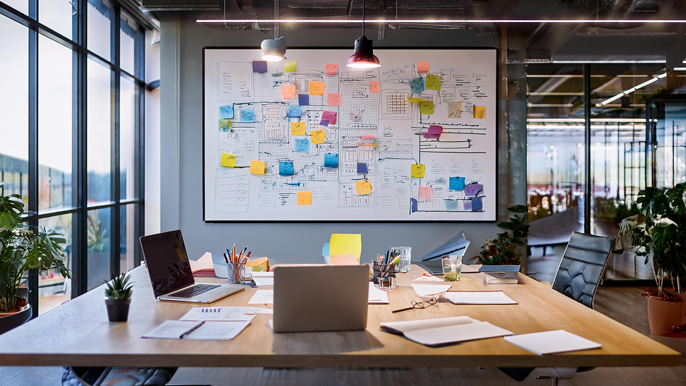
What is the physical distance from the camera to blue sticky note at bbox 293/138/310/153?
486 centimetres

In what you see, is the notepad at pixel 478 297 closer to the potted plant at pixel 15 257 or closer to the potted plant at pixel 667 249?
the potted plant at pixel 667 249

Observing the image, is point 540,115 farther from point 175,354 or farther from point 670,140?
point 175,354

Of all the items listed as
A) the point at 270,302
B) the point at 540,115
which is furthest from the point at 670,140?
the point at 270,302

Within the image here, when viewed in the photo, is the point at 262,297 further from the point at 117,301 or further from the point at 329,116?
the point at 329,116

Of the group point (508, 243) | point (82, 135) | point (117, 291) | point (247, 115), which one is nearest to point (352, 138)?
point (247, 115)

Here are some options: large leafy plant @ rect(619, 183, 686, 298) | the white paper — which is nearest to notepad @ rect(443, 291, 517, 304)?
the white paper

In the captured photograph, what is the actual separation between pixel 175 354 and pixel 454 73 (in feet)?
13.4

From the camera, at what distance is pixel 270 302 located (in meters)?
2.19

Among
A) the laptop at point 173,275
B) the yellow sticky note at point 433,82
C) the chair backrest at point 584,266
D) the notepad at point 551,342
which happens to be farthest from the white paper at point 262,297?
the yellow sticky note at point 433,82

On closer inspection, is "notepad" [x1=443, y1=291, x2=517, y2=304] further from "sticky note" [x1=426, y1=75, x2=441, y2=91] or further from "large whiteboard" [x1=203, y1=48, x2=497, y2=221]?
"sticky note" [x1=426, y1=75, x2=441, y2=91]

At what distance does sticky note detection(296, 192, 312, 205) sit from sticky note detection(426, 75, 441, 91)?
1538mm

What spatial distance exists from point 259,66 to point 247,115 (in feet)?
1.57

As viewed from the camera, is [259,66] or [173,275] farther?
[259,66]

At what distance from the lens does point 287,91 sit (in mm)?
4836
